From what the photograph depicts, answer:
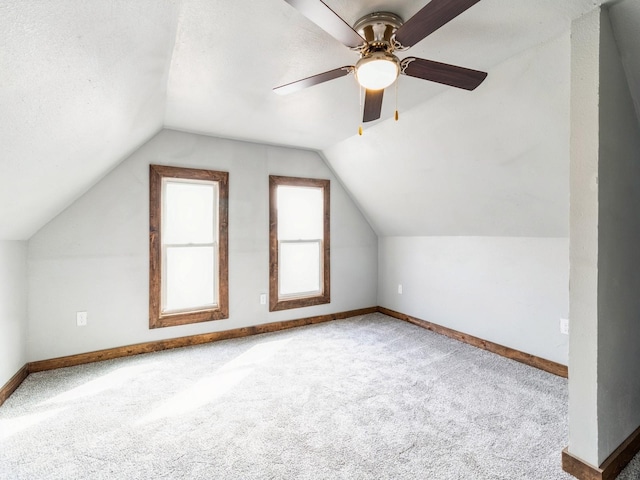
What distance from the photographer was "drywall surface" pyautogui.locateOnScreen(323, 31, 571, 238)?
213 centimetres

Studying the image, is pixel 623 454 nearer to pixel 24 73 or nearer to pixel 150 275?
pixel 24 73

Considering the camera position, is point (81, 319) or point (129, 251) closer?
point (81, 319)

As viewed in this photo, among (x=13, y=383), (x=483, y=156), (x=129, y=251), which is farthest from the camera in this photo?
(x=129, y=251)

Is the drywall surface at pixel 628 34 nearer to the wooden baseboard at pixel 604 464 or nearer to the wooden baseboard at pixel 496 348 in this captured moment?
the wooden baseboard at pixel 604 464

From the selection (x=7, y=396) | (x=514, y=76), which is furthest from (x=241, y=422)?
(x=514, y=76)

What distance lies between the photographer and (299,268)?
14.1 ft

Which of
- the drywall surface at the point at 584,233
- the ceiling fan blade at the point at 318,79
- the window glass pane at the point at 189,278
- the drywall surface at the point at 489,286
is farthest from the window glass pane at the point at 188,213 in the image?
the drywall surface at the point at 584,233

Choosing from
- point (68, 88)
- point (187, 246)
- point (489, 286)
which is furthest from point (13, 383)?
point (489, 286)

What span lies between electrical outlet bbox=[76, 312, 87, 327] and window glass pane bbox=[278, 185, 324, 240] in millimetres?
2125

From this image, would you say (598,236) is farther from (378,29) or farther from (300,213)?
(300,213)

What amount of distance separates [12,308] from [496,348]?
4.24 meters

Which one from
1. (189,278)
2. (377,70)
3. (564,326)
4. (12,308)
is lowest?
(564,326)

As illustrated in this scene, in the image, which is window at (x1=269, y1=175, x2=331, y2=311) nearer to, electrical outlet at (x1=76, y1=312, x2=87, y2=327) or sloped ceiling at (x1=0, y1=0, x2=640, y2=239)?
sloped ceiling at (x1=0, y1=0, x2=640, y2=239)

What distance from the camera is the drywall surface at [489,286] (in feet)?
9.39
